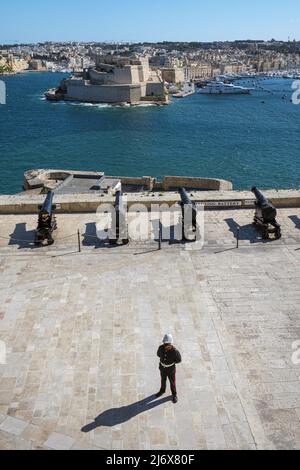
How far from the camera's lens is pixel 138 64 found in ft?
276

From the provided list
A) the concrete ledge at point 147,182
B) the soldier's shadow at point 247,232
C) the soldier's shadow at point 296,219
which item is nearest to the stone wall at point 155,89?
the concrete ledge at point 147,182

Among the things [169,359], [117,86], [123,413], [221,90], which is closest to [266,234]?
[169,359]

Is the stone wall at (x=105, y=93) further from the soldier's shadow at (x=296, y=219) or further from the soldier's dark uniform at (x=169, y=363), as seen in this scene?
the soldier's dark uniform at (x=169, y=363)

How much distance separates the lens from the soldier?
6004 mm

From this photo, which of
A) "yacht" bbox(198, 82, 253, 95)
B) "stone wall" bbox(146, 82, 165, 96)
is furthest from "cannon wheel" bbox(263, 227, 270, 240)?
"yacht" bbox(198, 82, 253, 95)

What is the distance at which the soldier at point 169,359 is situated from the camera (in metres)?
6.00

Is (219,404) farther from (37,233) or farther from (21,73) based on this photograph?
(21,73)

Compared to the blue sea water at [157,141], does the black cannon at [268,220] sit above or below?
above

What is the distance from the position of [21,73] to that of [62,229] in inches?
6781

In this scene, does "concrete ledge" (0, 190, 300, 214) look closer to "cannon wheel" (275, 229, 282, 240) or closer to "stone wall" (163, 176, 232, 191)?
"cannon wheel" (275, 229, 282, 240)

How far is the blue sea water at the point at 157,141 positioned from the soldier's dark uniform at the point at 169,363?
95.0 ft

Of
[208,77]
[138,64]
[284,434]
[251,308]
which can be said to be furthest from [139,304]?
[208,77]

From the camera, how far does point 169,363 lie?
6.06 m

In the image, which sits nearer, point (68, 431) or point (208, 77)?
point (68, 431)
